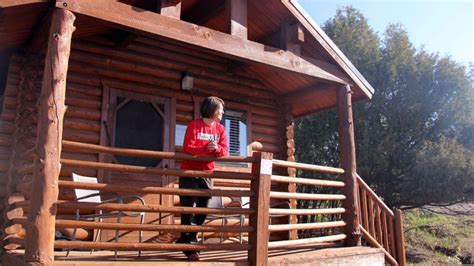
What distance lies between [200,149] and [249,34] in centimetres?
350

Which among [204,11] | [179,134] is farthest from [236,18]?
[179,134]

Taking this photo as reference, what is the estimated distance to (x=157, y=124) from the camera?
710cm

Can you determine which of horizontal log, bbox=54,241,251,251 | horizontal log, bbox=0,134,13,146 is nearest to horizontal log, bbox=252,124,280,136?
horizontal log, bbox=54,241,251,251

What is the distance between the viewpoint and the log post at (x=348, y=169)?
6.38 m

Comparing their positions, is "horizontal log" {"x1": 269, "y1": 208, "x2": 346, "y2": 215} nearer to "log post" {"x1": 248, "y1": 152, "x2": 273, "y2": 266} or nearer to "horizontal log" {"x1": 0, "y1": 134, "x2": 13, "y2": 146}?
"log post" {"x1": 248, "y1": 152, "x2": 273, "y2": 266}

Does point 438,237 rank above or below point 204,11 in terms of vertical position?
below

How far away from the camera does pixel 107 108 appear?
663 cm

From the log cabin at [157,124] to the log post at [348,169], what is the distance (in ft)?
0.06

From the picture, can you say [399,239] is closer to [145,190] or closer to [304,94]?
[304,94]

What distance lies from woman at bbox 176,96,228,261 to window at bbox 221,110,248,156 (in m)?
3.10

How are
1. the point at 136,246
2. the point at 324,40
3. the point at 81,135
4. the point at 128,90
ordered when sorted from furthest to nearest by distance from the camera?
the point at 128,90, the point at 324,40, the point at 81,135, the point at 136,246

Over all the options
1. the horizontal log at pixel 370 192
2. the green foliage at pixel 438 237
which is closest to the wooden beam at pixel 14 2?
the horizontal log at pixel 370 192

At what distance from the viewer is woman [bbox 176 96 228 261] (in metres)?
4.61

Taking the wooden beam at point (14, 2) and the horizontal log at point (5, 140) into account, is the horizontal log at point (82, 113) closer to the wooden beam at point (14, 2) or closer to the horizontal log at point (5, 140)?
the horizontal log at point (5, 140)
